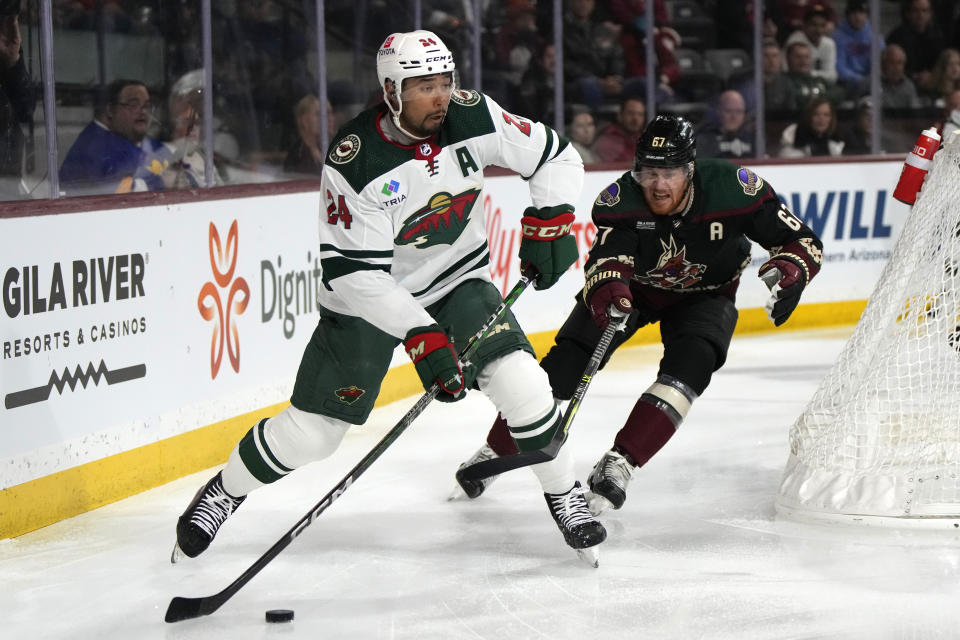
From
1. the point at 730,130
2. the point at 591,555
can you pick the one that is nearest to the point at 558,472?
the point at 591,555

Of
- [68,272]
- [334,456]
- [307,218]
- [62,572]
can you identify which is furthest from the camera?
[307,218]

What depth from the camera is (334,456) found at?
431 cm

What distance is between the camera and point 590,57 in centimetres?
681

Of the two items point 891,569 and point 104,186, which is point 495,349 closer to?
point 891,569

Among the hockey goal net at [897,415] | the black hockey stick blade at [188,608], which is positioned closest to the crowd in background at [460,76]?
the black hockey stick blade at [188,608]

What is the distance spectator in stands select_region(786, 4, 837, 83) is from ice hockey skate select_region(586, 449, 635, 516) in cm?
463

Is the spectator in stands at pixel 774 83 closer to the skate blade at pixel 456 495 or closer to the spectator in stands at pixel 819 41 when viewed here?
the spectator in stands at pixel 819 41

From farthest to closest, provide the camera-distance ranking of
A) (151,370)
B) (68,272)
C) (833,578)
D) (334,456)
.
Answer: (334,456) → (151,370) → (68,272) → (833,578)

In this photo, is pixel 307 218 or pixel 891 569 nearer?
pixel 891 569

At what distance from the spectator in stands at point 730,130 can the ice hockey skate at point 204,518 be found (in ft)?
15.0

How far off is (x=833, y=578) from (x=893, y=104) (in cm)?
516

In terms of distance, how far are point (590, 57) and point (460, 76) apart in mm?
882

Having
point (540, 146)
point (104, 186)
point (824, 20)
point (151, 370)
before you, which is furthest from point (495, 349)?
point (824, 20)

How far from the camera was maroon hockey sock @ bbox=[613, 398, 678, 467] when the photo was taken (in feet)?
11.0
